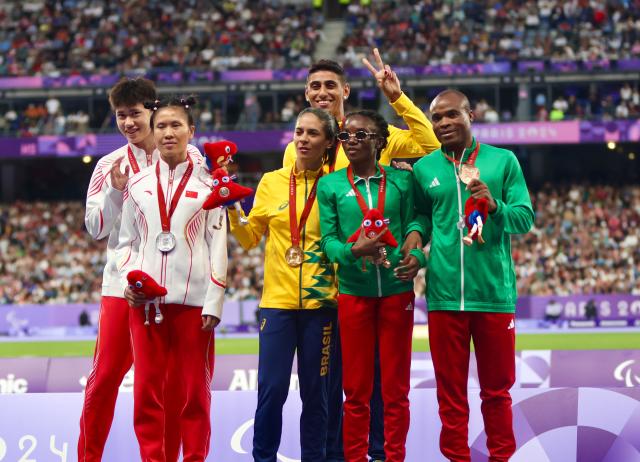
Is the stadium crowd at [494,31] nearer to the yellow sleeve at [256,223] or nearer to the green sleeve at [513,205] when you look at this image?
the yellow sleeve at [256,223]

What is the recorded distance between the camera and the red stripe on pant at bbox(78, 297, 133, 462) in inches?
226

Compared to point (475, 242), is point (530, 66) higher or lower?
higher

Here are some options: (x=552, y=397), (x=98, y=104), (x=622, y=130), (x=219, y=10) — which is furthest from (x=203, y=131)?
(x=552, y=397)

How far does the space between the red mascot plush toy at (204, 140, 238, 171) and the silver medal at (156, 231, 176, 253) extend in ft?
1.60

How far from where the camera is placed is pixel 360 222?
18.2 feet

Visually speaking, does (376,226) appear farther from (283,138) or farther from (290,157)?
(283,138)

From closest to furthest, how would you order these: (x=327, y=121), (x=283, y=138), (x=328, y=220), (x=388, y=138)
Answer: (x=328, y=220), (x=327, y=121), (x=388, y=138), (x=283, y=138)

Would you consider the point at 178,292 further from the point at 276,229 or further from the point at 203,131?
the point at 203,131

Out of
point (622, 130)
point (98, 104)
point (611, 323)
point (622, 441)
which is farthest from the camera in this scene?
point (98, 104)

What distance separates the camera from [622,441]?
635 centimetres

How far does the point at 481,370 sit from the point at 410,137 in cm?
171

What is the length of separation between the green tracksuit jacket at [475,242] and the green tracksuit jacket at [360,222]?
13 centimetres

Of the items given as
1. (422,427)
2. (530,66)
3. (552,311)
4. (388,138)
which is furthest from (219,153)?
(530,66)

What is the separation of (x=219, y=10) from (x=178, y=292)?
104ft
